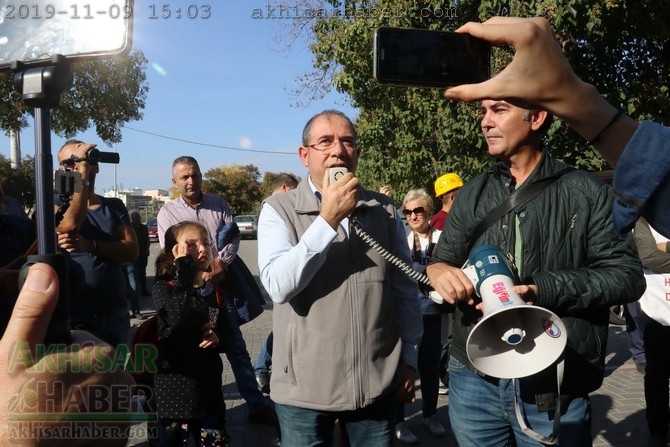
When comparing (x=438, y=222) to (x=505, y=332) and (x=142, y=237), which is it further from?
(x=142, y=237)

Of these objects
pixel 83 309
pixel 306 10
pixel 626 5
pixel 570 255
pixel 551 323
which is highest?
pixel 306 10

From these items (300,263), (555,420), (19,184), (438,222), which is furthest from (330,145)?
(19,184)

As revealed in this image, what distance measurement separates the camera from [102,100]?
13016 mm

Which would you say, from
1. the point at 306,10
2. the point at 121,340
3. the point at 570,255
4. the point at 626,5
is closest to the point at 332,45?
the point at 306,10

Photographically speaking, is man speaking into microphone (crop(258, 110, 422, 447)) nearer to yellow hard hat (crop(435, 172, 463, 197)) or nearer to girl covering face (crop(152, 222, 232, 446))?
girl covering face (crop(152, 222, 232, 446))

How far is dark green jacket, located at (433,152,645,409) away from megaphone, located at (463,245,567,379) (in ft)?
0.34

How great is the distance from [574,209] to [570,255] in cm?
18

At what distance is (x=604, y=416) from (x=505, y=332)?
341 cm

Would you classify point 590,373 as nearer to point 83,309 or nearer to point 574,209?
point 574,209

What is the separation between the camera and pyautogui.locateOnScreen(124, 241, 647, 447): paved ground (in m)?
4.29

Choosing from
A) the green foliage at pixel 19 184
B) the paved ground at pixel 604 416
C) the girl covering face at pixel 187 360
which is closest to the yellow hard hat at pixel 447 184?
the paved ground at pixel 604 416

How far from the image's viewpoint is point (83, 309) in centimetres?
379

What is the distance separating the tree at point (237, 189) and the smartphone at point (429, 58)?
60252mm

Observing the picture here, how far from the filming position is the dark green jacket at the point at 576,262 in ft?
6.77
